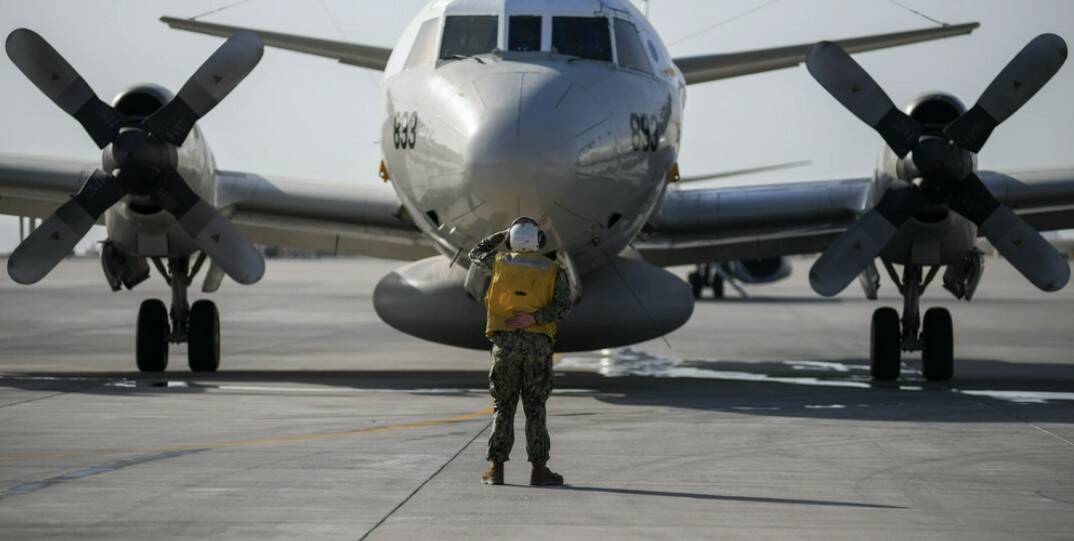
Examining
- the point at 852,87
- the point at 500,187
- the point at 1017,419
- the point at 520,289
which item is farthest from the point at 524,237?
the point at 852,87

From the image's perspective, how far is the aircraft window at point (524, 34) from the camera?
14.2m

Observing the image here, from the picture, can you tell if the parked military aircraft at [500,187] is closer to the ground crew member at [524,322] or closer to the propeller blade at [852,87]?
the propeller blade at [852,87]

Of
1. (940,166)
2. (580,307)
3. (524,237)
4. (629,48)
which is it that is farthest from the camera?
(940,166)

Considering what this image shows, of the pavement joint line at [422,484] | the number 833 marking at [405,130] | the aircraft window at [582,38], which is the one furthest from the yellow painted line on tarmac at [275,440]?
the aircraft window at [582,38]

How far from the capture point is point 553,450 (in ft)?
A: 34.0

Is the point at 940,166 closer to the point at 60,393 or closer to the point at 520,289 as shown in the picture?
the point at 520,289

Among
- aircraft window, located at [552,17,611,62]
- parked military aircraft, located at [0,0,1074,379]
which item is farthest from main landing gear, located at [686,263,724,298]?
aircraft window, located at [552,17,611,62]

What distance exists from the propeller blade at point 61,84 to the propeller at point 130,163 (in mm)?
10

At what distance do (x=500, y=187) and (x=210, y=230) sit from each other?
15.8ft

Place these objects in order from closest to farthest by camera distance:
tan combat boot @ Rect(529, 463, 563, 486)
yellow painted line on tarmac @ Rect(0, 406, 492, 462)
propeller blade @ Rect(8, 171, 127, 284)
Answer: tan combat boot @ Rect(529, 463, 563, 486)
yellow painted line on tarmac @ Rect(0, 406, 492, 462)
propeller blade @ Rect(8, 171, 127, 284)

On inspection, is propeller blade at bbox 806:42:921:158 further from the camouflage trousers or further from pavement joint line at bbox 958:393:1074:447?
the camouflage trousers

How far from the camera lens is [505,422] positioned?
9000mm

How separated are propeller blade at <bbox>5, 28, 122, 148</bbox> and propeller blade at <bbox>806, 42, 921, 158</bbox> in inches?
280

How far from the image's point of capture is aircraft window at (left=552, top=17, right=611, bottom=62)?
14320mm
